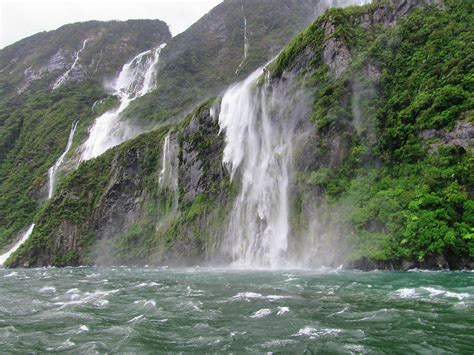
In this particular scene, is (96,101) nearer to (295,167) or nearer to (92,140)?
(92,140)

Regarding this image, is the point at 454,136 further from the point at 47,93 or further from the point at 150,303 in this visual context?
the point at 47,93

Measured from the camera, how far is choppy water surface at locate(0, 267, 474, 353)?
8.17 meters

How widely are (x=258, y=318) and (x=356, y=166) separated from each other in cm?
1757

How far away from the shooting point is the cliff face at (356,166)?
20.7 metres

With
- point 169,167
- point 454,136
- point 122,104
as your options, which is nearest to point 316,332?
point 454,136

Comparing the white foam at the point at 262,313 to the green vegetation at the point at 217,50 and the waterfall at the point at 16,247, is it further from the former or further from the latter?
the green vegetation at the point at 217,50

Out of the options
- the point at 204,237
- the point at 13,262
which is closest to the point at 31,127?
the point at 13,262

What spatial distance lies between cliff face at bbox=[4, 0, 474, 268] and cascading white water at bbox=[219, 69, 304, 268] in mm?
1086

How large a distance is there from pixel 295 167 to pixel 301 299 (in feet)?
53.6

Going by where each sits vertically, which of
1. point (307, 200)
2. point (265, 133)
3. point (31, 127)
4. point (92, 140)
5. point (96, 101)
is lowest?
point (307, 200)

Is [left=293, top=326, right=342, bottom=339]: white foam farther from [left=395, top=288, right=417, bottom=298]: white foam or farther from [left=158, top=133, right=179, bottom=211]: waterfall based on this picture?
[left=158, top=133, right=179, bottom=211]: waterfall

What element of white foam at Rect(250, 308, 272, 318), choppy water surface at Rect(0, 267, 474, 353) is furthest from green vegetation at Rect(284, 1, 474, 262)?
white foam at Rect(250, 308, 272, 318)

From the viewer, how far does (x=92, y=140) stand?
61719 mm

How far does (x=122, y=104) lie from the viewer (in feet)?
240
